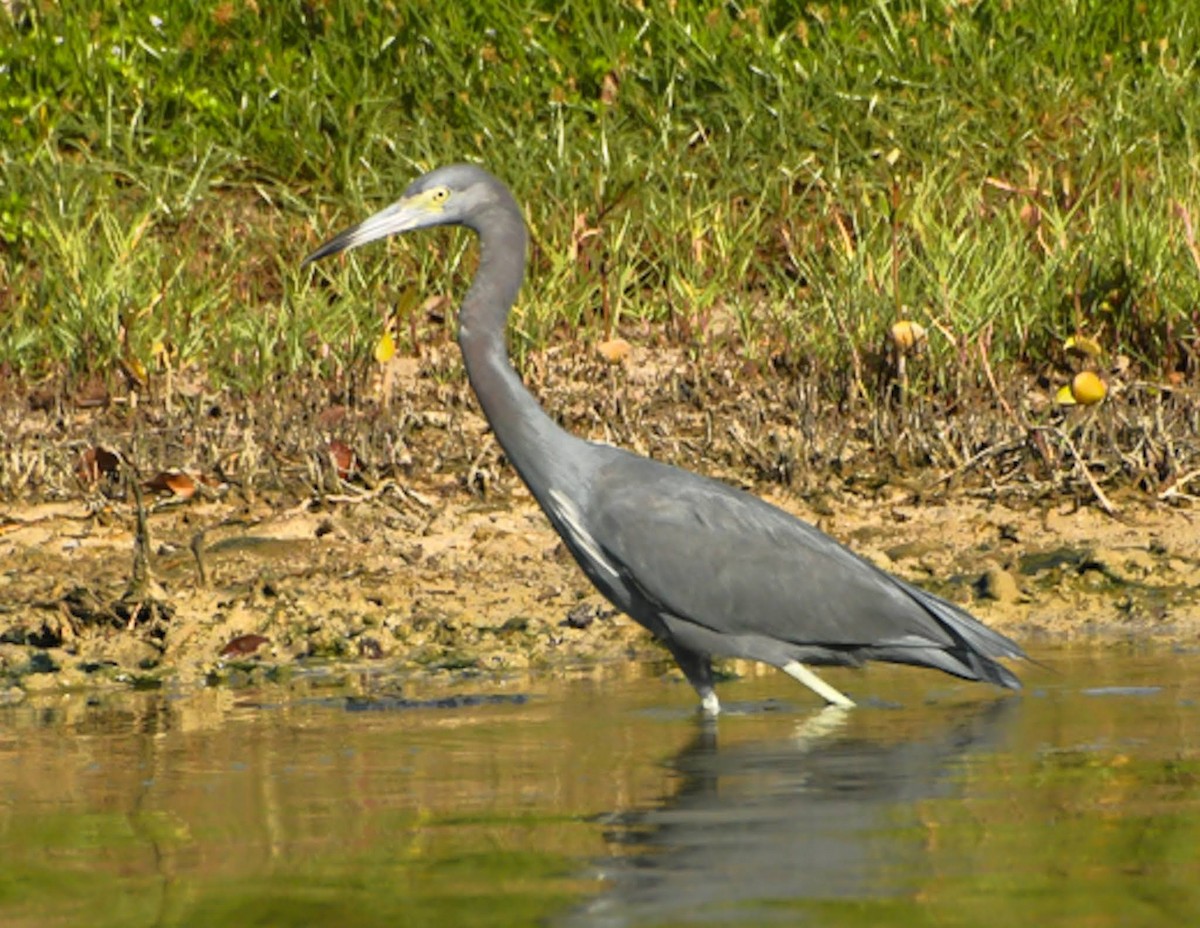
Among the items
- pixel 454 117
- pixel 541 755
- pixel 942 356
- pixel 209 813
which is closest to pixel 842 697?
pixel 541 755

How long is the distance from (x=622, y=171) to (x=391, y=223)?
10.5 ft

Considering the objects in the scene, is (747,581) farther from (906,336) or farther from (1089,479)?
(906,336)

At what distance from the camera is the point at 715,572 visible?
5816 mm

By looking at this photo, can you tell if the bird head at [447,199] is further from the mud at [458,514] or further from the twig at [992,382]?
the twig at [992,382]

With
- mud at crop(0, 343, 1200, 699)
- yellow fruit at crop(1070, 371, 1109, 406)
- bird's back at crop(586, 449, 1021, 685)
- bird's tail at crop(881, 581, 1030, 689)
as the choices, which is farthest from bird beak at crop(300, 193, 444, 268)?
yellow fruit at crop(1070, 371, 1109, 406)

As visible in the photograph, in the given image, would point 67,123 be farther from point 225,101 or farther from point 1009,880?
point 1009,880

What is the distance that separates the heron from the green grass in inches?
84.7

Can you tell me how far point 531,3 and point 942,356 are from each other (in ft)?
11.2

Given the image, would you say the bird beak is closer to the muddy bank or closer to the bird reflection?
the muddy bank

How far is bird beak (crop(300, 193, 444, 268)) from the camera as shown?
6.16 meters

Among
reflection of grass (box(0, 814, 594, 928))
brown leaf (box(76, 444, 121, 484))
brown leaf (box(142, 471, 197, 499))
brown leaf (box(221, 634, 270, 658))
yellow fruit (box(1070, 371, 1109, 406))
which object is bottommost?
reflection of grass (box(0, 814, 594, 928))

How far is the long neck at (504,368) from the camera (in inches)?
233

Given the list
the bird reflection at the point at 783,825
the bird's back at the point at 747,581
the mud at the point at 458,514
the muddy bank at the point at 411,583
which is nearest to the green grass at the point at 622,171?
the mud at the point at 458,514

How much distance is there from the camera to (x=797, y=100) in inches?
385
